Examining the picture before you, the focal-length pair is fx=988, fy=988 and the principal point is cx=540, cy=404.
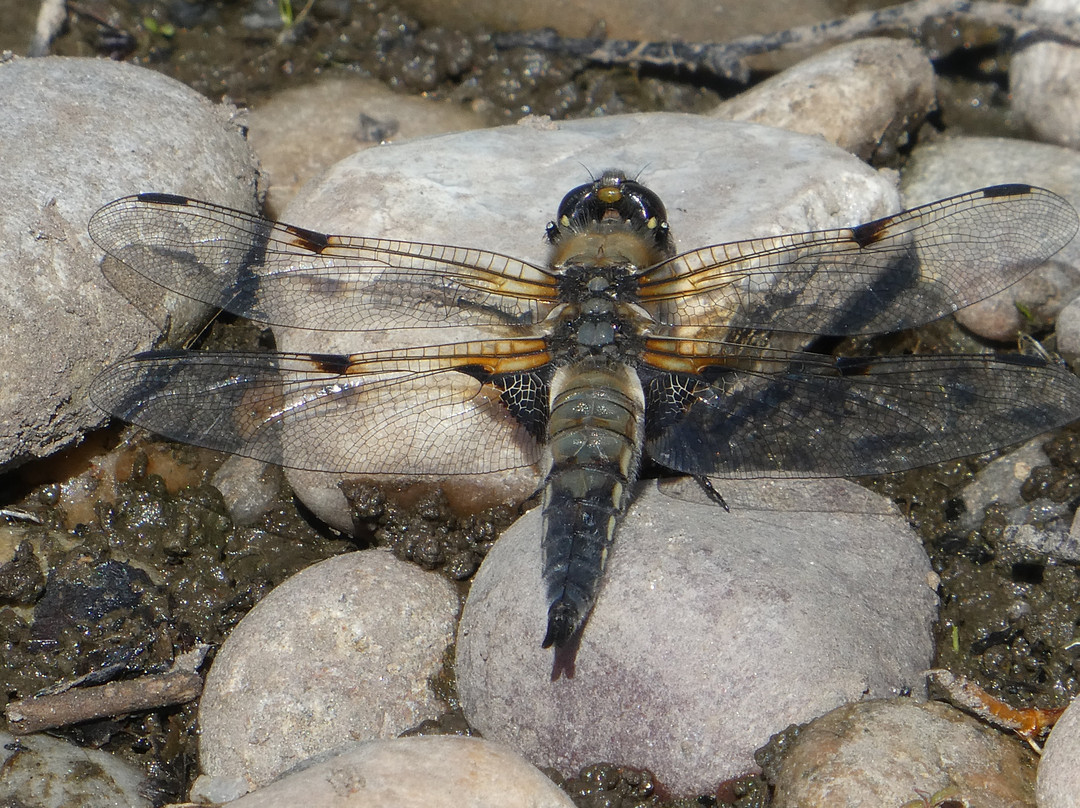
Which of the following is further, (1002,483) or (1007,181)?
(1007,181)

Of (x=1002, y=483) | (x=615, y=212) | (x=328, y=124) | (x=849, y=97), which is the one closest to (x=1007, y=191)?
(x=1002, y=483)

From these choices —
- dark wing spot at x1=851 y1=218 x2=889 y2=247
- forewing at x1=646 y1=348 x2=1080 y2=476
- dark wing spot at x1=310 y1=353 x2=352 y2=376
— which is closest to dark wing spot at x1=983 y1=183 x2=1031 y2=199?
dark wing spot at x1=851 y1=218 x2=889 y2=247

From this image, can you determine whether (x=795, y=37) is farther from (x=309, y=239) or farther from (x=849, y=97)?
(x=309, y=239)

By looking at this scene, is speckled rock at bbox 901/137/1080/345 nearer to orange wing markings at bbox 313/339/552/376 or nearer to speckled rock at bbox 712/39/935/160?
speckled rock at bbox 712/39/935/160

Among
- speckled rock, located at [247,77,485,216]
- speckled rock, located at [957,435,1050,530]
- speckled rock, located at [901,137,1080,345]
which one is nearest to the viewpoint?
speckled rock, located at [957,435,1050,530]

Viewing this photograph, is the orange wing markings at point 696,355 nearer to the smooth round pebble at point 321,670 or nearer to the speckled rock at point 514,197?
the speckled rock at point 514,197

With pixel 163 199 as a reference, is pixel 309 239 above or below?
below

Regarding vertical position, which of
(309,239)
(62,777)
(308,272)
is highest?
(309,239)
